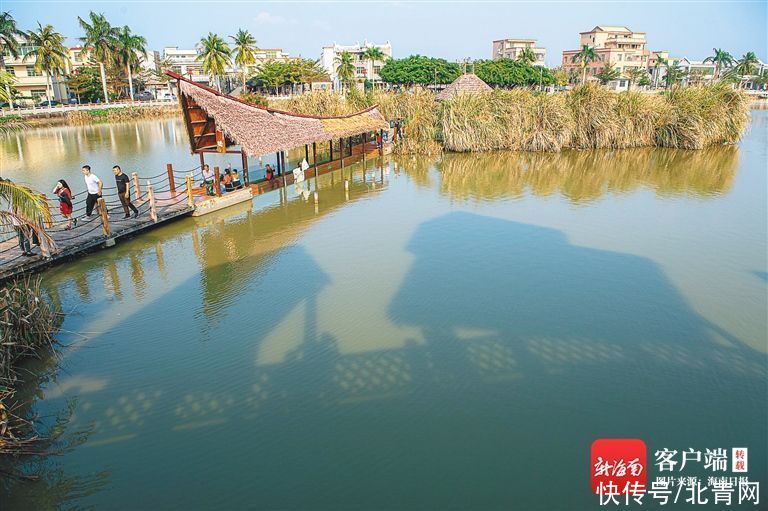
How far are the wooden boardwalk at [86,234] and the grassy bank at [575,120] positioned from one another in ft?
52.4

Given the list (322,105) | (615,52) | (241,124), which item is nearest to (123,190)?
(241,124)

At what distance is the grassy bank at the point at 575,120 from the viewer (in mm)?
27156

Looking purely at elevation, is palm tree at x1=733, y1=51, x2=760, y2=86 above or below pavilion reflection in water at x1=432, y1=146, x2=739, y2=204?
above

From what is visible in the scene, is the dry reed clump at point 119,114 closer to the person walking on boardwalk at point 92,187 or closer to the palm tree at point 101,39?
the palm tree at point 101,39

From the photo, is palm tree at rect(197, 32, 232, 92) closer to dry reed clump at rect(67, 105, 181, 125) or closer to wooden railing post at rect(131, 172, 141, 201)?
dry reed clump at rect(67, 105, 181, 125)

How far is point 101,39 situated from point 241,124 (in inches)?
1926

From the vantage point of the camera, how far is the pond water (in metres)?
5.32

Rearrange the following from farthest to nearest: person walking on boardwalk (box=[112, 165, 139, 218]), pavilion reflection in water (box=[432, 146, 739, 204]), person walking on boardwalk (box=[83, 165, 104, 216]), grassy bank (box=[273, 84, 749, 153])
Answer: grassy bank (box=[273, 84, 749, 153]), pavilion reflection in water (box=[432, 146, 739, 204]), person walking on boardwalk (box=[112, 165, 139, 218]), person walking on boardwalk (box=[83, 165, 104, 216])

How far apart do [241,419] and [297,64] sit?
6275 cm

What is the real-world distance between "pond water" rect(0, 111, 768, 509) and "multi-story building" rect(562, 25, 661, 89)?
3223 inches


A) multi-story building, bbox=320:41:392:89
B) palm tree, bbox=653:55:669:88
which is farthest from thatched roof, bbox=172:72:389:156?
palm tree, bbox=653:55:669:88

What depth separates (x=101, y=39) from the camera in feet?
173

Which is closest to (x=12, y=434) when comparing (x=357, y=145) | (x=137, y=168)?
(x=137, y=168)

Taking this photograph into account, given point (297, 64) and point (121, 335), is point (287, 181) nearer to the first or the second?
point (121, 335)
